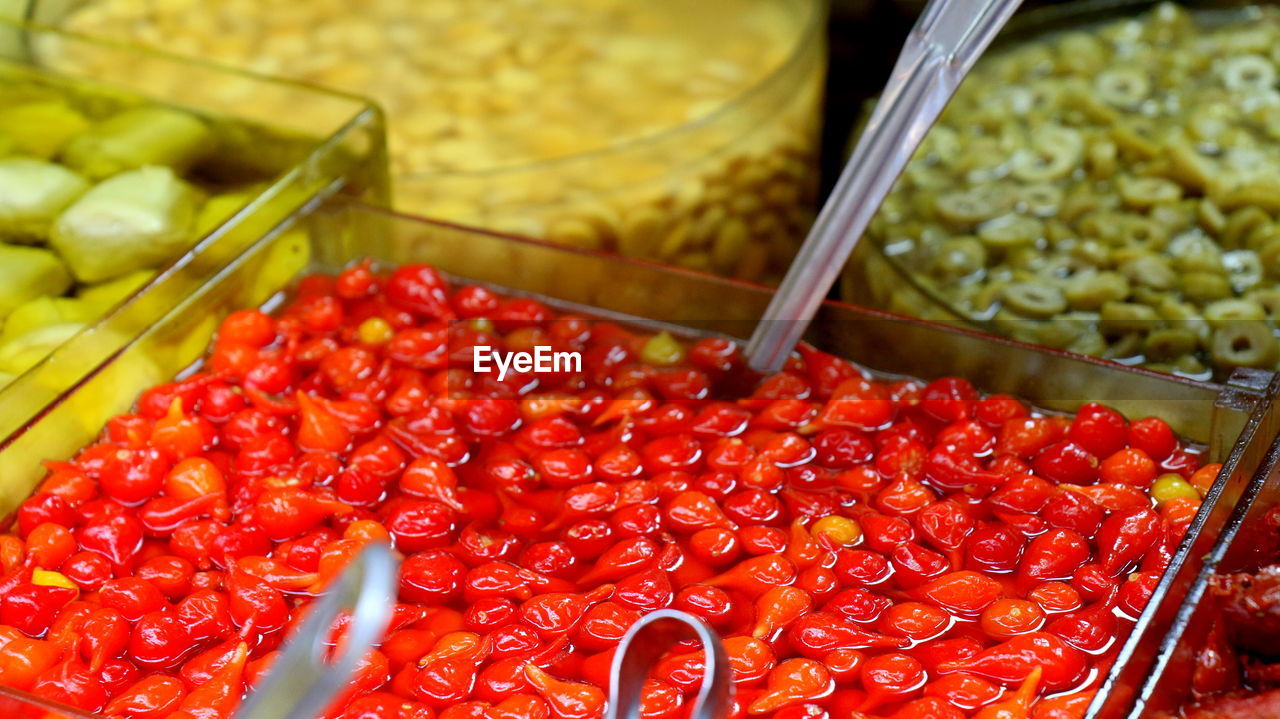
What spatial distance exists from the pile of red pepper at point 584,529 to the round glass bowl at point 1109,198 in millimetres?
383

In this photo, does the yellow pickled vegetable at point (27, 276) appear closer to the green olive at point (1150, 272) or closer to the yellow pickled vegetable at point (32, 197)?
the yellow pickled vegetable at point (32, 197)

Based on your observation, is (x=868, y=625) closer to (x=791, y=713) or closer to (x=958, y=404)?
(x=791, y=713)

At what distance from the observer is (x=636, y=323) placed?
4.97 ft

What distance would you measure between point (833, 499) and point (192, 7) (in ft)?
5.27

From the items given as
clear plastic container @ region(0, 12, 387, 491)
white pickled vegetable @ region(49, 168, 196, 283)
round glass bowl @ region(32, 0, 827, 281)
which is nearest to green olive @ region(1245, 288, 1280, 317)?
round glass bowl @ region(32, 0, 827, 281)

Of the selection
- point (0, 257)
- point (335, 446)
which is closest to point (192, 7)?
point (0, 257)

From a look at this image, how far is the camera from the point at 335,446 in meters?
1.31

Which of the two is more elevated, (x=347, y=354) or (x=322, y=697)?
(x=322, y=697)

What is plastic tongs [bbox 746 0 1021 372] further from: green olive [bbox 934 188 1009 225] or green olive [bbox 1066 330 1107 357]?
green olive [bbox 934 188 1009 225]

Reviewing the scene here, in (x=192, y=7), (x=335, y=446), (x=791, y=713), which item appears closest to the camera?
(x=791, y=713)

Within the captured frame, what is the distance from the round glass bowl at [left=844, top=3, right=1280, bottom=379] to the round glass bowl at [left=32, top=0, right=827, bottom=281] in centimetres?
21

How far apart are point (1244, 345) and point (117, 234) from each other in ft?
4.39

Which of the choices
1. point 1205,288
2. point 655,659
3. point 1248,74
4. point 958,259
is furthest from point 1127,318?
point 655,659

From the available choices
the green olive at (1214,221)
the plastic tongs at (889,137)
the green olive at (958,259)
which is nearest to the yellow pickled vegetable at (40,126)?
the plastic tongs at (889,137)
